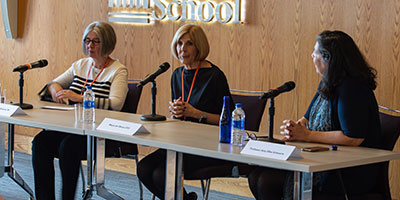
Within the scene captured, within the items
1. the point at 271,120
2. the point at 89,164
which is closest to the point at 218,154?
the point at 271,120

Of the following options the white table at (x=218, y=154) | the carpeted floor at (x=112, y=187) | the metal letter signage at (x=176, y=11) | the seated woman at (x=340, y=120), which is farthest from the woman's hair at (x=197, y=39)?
the carpeted floor at (x=112, y=187)

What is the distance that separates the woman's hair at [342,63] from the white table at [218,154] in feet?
1.08

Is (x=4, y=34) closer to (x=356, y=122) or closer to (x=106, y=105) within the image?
(x=106, y=105)

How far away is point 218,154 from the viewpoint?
2703mm

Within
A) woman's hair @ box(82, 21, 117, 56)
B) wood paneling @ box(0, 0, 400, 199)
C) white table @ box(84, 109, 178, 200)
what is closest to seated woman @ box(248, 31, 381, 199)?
white table @ box(84, 109, 178, 200)

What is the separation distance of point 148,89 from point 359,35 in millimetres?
2143

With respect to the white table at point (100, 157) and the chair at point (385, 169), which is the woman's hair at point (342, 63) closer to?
the chair at point (385, 169)

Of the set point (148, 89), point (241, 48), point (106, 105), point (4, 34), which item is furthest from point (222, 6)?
point (4, 34)

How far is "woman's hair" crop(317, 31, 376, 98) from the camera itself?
2955mm

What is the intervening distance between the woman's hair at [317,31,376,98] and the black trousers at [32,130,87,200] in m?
1.69

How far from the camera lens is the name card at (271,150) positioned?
2565 mm

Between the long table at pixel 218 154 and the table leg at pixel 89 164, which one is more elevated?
the long table at pixel 218 154

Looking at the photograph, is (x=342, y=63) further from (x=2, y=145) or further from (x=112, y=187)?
(x=112, y=187)

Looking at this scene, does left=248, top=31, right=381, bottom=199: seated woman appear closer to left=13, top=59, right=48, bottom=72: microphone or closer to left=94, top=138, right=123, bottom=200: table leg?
left=94, top=138, right=123, bottom=200: table leg
